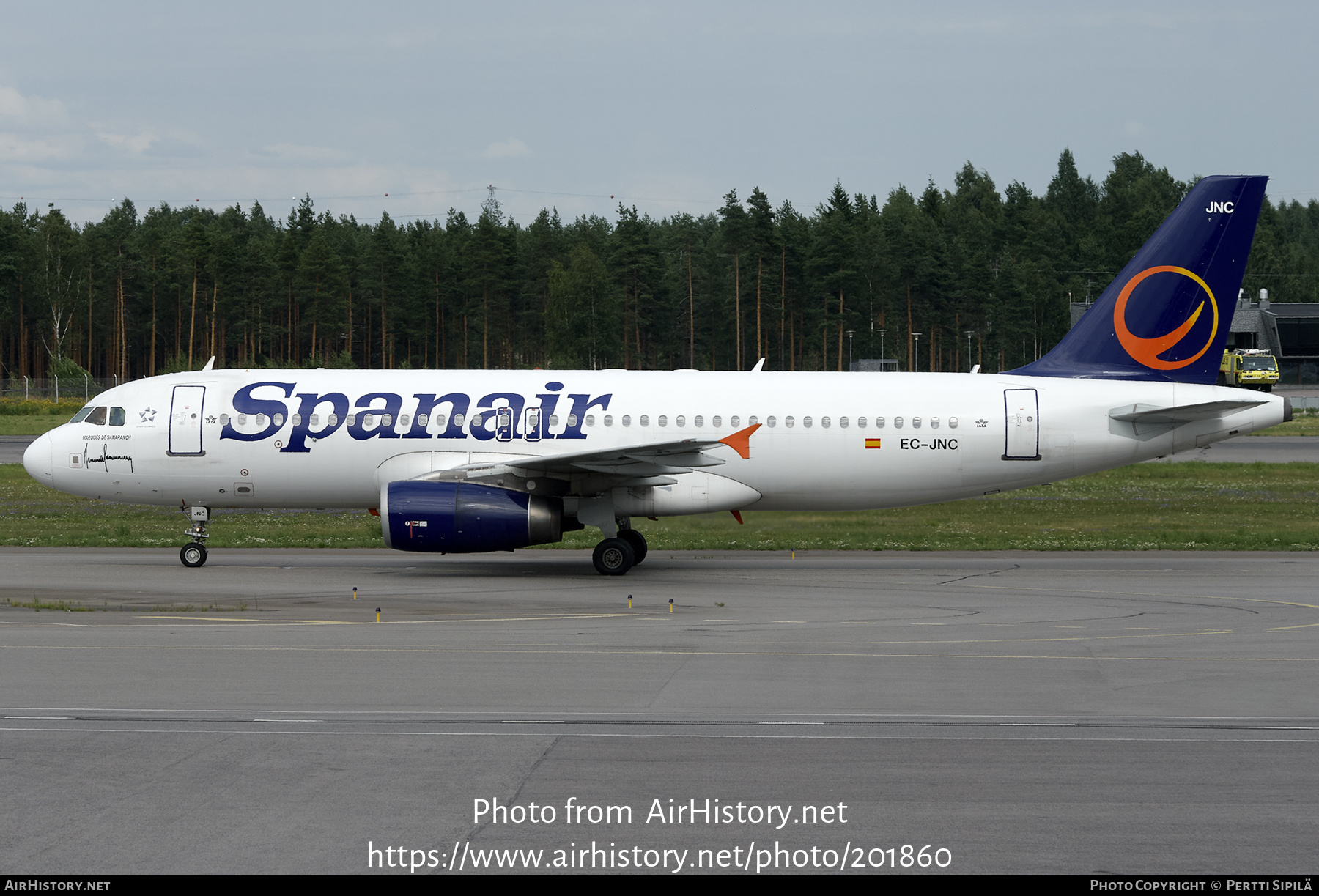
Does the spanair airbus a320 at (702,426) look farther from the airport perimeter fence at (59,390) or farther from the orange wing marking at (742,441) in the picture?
the airport perimeter fence at (59,390)

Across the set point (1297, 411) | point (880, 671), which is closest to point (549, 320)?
point (1297, 411)

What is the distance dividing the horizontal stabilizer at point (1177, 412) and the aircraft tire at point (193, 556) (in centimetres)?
1929

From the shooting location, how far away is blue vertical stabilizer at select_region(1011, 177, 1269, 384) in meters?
26.9

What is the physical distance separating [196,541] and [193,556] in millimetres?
383

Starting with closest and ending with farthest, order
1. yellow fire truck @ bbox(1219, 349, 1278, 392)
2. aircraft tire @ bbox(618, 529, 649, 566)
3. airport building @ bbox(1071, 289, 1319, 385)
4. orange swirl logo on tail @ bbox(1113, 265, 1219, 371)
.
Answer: aircraft tire @ bbox(618, 529, 649, 566), orange swirl logo on tail @ bbox(1113, 265, 1219, 371), yellow fire truck @ bbox(1219, 349, 1278, 392), airport building @ bbox(1071, 289, 1319, 385)

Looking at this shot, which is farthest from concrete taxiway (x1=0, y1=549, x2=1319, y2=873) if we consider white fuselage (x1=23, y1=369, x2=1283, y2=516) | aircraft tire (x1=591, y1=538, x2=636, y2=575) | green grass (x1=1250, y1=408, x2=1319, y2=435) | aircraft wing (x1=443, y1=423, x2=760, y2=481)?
green grass (x1=1250, y1=408, x2=1319, y2=435)

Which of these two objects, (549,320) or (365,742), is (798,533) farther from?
(549,320)

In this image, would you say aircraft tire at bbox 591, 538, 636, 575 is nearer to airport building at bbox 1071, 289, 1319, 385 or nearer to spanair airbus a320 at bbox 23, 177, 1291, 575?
spanair airbus a320 at bbox 23, 177, 1291, 575

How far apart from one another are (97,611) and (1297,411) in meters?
81.1

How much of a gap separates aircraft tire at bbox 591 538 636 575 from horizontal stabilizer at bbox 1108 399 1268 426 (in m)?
10.7

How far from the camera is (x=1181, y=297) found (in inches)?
1067

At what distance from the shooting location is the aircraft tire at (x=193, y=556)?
86.2ft

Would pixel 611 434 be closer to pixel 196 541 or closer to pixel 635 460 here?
pixel 635 460

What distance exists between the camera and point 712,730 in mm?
12742
